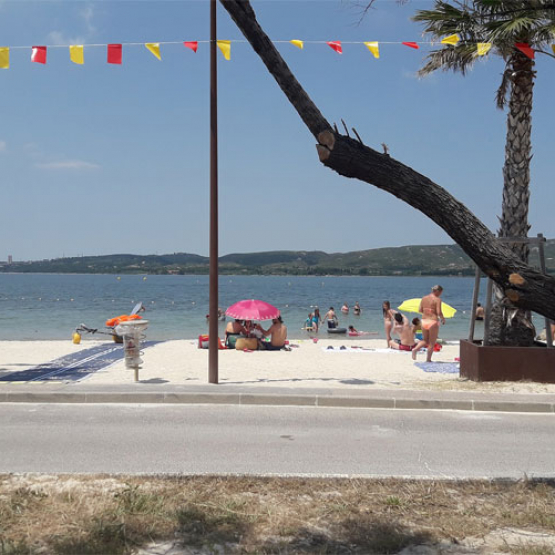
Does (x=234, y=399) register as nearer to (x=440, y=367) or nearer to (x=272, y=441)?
(x=272, y=441)

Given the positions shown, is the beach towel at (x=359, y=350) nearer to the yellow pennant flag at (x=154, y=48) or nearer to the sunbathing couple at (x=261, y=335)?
the sunbathing couple at (x=261, y=335)

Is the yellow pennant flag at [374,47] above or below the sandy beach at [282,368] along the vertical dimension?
above

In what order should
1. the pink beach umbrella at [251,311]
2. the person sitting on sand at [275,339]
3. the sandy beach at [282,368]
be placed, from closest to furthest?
the sandy beach at [282,368]
the pink beach umbrella at [251,311]
the person sitting on sand at [275,339]

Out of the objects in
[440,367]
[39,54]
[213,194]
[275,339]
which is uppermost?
[39,54]

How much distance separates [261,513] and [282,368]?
932cm

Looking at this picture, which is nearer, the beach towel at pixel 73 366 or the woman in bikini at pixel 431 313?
the beach towel at pixel 73 366

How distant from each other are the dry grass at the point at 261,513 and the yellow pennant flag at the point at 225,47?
8226 mm

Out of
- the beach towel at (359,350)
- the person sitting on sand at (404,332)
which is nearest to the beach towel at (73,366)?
the beach towel at (359,350)

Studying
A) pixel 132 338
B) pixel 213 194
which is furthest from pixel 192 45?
pixel 132 338

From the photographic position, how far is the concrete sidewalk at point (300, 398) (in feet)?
31.3

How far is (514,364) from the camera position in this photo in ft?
37.2

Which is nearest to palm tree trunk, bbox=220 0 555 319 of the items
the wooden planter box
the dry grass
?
the dry grass

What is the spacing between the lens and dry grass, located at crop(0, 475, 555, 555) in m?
3.88

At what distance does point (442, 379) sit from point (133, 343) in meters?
6.12
